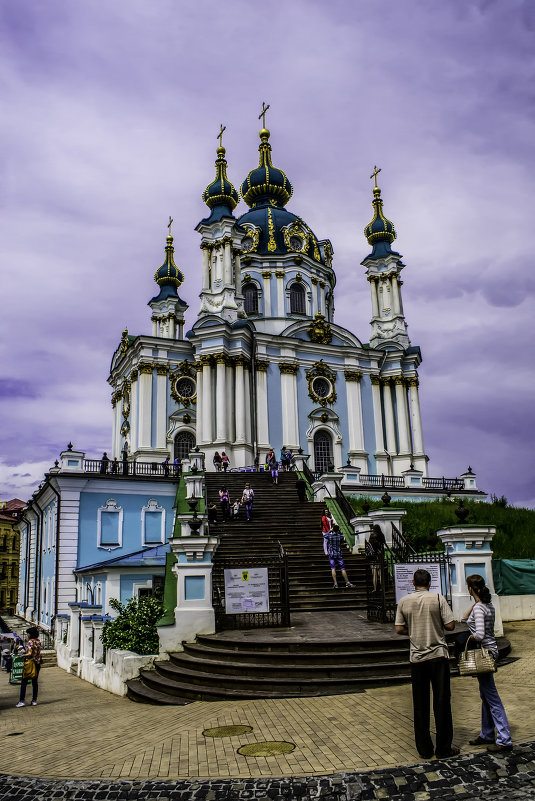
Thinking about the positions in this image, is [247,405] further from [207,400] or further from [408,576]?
[408,576]

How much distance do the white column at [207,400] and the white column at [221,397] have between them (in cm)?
Answer: 44

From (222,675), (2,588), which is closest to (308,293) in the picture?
(222,675)

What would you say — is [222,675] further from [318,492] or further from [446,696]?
[318,492]

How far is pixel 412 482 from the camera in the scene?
113 feet

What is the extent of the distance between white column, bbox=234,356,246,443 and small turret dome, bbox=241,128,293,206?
55.9 feet

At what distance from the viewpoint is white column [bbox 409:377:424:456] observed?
42438 millimetres

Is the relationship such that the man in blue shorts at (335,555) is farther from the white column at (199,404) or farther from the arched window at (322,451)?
the arched window at (322,451)

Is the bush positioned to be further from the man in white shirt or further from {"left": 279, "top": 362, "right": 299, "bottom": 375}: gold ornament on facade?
{"left": 279, "top": 362, "right": 299, "bottom": 375}: gold ornament on facade

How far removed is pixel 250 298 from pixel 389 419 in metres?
11.8


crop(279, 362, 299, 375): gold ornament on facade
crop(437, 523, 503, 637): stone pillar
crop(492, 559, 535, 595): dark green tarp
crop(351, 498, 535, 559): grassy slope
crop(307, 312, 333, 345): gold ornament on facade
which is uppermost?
crop(307, 312, 333, 345): gold ornament on facade

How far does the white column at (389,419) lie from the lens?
42.1 meters

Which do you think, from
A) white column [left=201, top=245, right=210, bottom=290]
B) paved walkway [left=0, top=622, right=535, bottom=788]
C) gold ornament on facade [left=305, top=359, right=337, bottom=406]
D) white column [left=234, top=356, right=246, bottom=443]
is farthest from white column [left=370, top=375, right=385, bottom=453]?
paved walkway [left=0, top=622, right=535, bottom=788]

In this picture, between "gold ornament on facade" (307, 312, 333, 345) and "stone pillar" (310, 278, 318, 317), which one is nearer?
"gold ornament on facade" (307, 312, 333, 345)

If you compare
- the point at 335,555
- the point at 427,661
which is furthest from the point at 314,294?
the point at 427,661
